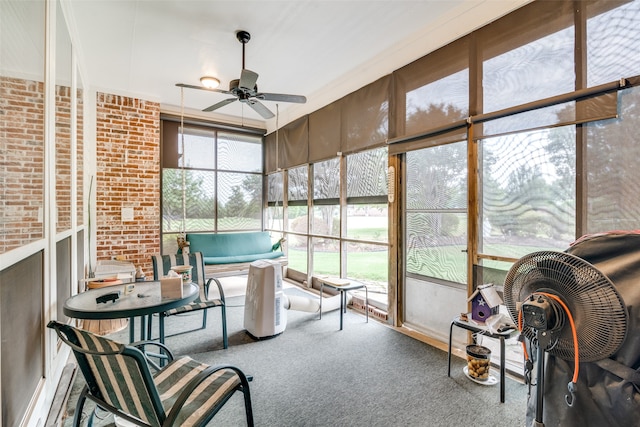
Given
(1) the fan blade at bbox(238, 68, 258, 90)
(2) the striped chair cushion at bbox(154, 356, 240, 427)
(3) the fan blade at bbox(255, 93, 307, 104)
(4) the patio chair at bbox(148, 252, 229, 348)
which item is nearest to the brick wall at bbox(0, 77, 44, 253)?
(2) the striped chair cushion at bbox(154, 356, 240, 427)

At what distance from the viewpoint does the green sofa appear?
16.9 feet

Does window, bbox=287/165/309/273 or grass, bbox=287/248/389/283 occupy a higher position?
window, bbox=287/165/309/273

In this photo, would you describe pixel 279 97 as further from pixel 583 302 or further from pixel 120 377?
pixel 583 302

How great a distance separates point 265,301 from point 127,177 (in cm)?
329

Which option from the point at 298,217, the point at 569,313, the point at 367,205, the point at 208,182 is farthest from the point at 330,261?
the point at 569,313

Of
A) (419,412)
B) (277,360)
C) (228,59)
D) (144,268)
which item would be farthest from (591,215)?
(144,268)

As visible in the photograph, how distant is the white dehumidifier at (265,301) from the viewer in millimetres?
3070

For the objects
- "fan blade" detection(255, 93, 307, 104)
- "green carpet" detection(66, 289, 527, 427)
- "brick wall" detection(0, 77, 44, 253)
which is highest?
"fan blade" detection(255, 93, 307, 104)

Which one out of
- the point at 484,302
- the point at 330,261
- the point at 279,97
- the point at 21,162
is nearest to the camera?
the point at 21,162

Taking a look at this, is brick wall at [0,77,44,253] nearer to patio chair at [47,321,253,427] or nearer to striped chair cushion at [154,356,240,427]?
patio chair at [47,321,253,427]

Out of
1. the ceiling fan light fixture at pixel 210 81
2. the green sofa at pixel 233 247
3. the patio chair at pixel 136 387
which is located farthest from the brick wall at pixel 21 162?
the green sofa at pixel 233 247

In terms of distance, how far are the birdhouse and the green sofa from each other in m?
3.63

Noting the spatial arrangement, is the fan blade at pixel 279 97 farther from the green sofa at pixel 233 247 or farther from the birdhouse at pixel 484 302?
the green sofa at pixel 233 247

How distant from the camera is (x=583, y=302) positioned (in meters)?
1.09
